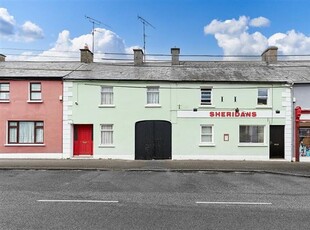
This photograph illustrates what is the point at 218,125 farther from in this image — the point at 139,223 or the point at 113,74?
the point at 139,223

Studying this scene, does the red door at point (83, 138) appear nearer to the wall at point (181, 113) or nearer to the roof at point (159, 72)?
the wall at point (181, 113)

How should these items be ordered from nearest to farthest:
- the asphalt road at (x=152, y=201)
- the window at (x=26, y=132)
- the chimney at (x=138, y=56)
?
the asphalt road at (x=152, y=201)
the window at (x=26, y=132)
the chimney at (x=138, y=56)

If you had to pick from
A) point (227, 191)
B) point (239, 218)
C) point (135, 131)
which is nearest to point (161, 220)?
point (239, 218)

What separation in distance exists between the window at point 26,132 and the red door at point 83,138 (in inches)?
96.4

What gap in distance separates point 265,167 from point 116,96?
35.1 feet

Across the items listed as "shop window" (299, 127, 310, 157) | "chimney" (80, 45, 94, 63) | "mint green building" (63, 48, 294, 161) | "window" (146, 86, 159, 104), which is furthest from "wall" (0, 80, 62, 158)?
"shop window" (299, 127, 310, 157)

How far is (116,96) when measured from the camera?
784 inches

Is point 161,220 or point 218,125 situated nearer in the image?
point 161,220

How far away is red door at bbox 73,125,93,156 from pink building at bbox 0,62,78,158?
1086 mm

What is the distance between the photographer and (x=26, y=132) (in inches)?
790

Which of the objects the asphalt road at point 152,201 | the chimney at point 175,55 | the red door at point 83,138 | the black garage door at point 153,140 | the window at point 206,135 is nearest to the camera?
the asphalt road at point 152,201

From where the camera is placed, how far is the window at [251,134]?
778 inches

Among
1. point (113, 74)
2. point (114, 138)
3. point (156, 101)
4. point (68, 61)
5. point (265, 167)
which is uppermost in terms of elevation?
point (68, 61)

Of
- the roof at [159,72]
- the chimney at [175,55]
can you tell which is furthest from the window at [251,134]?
the chimney at [175,55]
